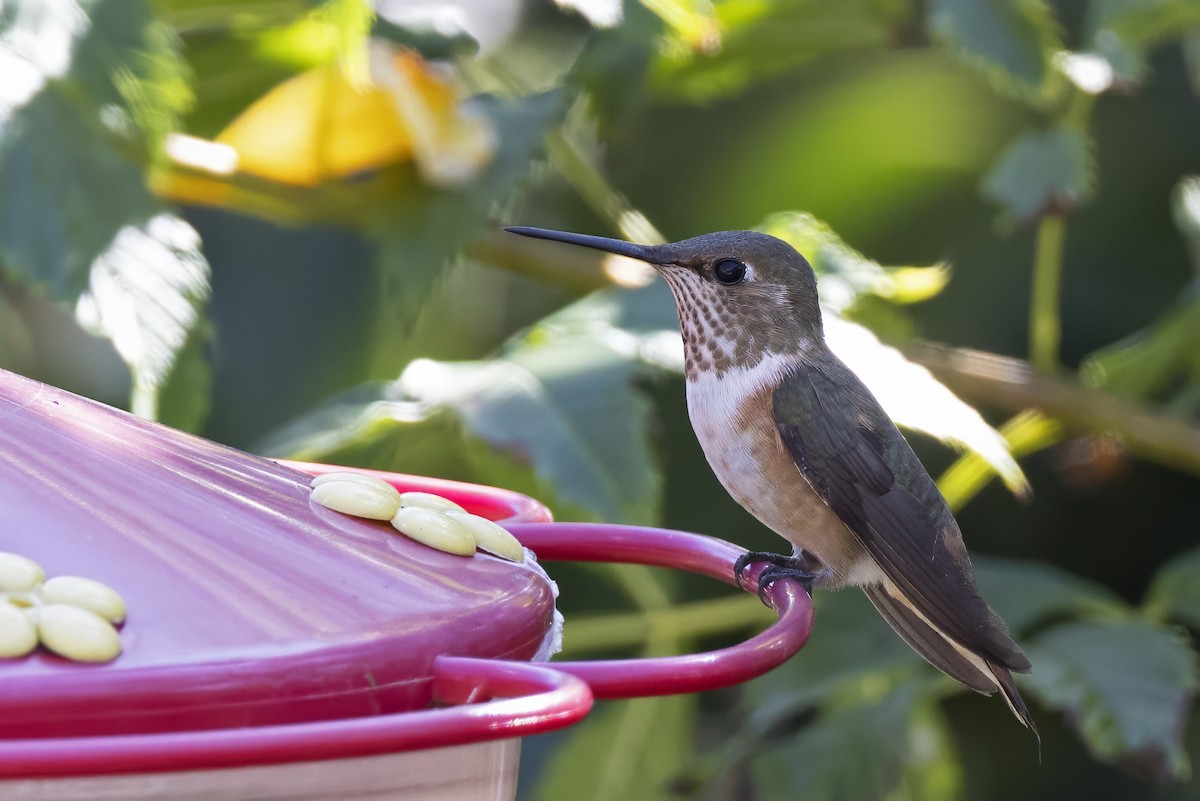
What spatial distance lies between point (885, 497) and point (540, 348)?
61 centimetres

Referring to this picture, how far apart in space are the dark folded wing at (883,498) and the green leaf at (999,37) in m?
0.75

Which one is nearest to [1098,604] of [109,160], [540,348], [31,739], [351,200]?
[540,348]

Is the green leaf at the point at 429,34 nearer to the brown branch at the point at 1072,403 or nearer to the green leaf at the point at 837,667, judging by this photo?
the brown branch at the point at 1072,403

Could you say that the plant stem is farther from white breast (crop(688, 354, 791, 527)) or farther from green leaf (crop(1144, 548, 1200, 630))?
white breast (crop(688, 354, 791, 527))

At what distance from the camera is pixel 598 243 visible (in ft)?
6.15

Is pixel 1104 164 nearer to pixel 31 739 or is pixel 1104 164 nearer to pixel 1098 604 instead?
pixel 1098 604

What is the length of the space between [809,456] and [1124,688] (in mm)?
810

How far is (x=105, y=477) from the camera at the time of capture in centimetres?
127

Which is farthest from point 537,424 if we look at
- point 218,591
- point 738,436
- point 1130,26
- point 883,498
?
point 1130,26

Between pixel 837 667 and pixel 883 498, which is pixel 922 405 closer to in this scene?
pixel 883 498

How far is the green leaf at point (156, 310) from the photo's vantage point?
2068 mm

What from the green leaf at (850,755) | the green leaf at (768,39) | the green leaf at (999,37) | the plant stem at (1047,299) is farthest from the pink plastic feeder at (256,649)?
the green leaf at (768,39)

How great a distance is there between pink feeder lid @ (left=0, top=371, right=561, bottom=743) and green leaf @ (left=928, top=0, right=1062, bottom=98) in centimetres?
157

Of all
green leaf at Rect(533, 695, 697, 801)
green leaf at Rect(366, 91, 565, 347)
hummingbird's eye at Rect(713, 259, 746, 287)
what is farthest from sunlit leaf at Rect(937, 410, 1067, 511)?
green leaf at Rect(366, 91, 565, 347)
